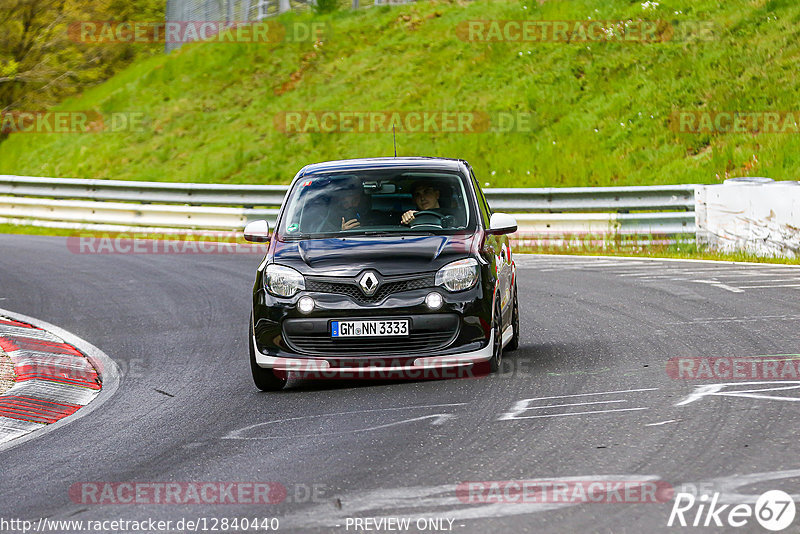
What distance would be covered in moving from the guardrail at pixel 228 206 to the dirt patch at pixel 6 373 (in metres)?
11.0

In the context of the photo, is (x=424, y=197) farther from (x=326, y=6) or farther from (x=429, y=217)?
(x=326, y=6)

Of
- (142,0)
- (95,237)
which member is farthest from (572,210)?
(142,0)

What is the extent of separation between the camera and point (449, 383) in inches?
338

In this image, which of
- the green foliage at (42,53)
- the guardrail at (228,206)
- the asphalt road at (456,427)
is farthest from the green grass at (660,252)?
the green foliage at (42,53)

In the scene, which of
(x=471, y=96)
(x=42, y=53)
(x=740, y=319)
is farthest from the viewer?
(x=42, y=53)

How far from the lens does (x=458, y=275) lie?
840 cm

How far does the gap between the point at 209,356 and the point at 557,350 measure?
3031 millimetres

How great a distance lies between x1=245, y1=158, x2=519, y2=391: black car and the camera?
27.0 feet

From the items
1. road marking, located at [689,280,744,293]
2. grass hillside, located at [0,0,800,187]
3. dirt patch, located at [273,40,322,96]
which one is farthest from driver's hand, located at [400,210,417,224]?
dirt patch, located at [273,40,322,96]

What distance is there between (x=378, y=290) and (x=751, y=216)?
31.6 feet

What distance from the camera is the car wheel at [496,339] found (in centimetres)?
855

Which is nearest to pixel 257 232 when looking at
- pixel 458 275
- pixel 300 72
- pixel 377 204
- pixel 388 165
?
pixel 377 204

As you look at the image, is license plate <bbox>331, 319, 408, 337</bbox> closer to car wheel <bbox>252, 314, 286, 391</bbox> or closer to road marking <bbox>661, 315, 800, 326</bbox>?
car wheel <bbox>252, 314, 286, 391</bbox>

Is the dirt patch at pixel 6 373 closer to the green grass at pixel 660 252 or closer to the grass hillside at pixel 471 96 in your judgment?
the green grass at pixel 660 252
